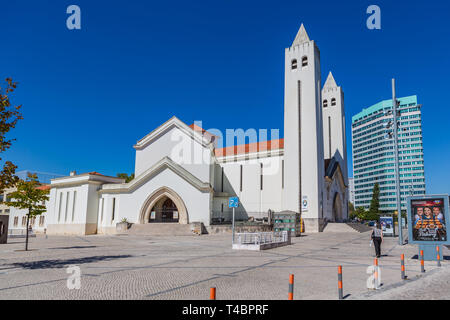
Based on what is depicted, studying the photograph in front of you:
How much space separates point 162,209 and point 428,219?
3400cm

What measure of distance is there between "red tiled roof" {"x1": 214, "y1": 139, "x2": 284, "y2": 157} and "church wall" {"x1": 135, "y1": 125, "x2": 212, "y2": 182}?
10.1 metres

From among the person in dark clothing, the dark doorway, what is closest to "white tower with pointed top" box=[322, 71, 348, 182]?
the dark doorway

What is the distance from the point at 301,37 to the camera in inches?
1831

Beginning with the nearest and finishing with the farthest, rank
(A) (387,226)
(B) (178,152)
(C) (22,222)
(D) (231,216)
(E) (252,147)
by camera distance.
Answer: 1. (A) (387,226)
2. (B) (178,152)
3. (D) (231,216)
4. (E) (252,147)
5. (C) (22,222)

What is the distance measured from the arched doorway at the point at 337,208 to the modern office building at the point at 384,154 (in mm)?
56794

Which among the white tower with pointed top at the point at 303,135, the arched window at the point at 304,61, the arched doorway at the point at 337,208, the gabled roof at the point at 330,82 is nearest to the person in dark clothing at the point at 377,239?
the white tower with pointed top at the point at 303,135

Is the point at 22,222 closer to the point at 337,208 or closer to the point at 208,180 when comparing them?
the point at 208,180

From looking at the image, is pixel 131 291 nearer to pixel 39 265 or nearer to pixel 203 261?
pixel 203 261

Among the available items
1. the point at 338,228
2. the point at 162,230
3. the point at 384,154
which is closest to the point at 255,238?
the point at 162,230

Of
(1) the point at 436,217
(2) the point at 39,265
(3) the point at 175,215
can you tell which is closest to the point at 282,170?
(3) the point at 175,215

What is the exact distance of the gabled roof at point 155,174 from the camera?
37.2 m

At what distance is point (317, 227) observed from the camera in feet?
129

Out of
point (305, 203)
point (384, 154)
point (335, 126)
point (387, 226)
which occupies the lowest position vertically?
point (387, 226)
